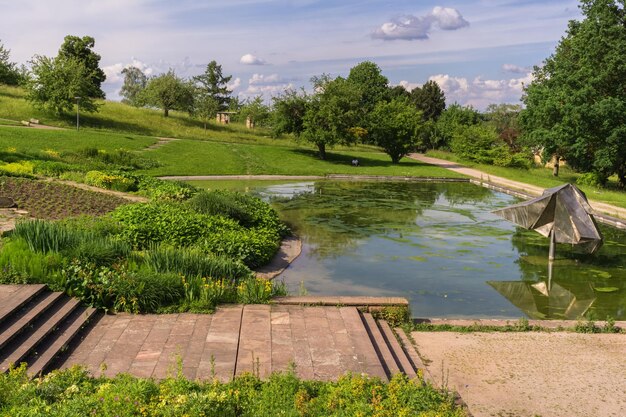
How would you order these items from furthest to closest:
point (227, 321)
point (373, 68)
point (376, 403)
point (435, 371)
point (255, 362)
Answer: point (373, 68)
point (227, 321)
point (435, 371)
point (255, 362)
point (376, 403)

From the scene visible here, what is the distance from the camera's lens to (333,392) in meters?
5.97

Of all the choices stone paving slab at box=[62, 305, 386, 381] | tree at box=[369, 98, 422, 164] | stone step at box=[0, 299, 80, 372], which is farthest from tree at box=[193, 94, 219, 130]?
stone paving slab at box=[62, 305, 386, 381]

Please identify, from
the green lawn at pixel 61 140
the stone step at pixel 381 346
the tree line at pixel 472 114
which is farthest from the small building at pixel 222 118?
the stone step at pixel 381 346

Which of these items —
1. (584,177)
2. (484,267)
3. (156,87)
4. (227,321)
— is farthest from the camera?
(156,87)

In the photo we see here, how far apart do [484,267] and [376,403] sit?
968 cm

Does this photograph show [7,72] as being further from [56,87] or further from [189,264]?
[189,264]

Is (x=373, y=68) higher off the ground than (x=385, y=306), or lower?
higher

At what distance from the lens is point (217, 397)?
17.5 ft

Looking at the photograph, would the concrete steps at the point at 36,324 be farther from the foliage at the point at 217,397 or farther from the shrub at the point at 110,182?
the shrub at the point at 110,182

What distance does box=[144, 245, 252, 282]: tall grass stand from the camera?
33.3 feet

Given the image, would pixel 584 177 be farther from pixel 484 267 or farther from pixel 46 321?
pixel 46 321

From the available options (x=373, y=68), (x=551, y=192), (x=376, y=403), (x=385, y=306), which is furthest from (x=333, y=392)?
(x=373, y=68)

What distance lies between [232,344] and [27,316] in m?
3.07

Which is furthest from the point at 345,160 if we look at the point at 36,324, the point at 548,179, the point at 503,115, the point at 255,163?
the point at 503,115
